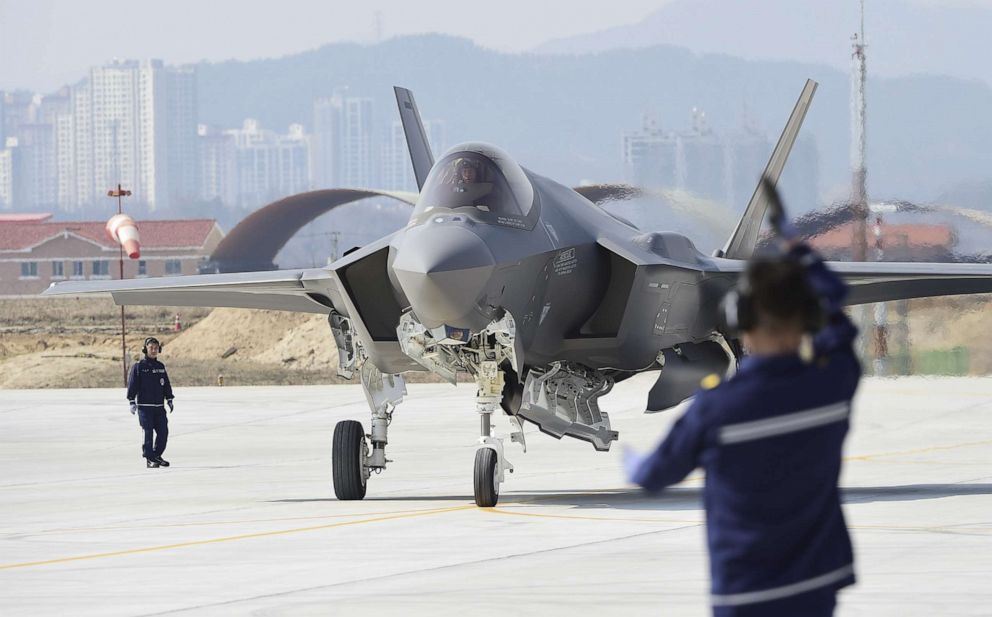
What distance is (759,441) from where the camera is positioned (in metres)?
4.69

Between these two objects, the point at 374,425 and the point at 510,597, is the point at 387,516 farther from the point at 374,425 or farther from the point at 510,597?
the point at 510,597

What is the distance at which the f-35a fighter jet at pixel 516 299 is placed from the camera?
537 inches

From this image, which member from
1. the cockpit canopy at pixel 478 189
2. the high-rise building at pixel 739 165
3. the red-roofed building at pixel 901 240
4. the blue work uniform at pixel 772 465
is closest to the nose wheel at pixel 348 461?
the cockpit canopy at pixel 478 189

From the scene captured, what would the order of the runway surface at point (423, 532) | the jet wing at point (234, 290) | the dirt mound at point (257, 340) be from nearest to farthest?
1. the runway surface at point (423, 532)
2. the jet wing at point (234, 290)
3. the dirt mound at point (257, 340)

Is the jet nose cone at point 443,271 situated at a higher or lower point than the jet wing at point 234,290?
higher

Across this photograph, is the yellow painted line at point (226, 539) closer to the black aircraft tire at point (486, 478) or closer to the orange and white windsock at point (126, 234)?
the black aircraft tire at point (486, 478)

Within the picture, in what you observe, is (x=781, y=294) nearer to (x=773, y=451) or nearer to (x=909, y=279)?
(x=773, y=451)

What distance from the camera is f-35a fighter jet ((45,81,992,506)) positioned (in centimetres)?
1363

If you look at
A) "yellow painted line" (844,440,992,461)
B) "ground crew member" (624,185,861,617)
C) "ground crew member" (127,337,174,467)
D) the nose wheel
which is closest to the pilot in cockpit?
the nose wheel

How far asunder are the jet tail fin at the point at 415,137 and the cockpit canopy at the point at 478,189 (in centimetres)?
515

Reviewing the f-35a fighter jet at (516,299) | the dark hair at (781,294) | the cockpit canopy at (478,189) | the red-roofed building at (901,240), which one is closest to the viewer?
the dark hair at (781,294)

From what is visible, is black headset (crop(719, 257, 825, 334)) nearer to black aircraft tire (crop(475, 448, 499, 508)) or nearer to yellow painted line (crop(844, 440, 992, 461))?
black aircraft tire (crop(475, 448, 499, 508))

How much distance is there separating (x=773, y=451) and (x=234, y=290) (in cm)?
1419

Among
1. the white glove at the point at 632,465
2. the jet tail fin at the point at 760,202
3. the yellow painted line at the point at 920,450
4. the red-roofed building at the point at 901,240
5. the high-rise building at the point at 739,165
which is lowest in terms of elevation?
the yellow painted line at the point at 920,450
